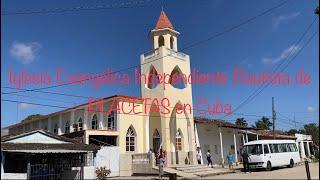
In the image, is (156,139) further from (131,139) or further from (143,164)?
(143,164)

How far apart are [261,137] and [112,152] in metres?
21.4

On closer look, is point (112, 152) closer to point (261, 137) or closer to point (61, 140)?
point (61, 140)

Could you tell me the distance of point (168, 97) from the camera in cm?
2895

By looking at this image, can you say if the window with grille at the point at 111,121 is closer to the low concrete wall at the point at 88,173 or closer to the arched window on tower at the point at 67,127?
the arched window on tower at the point at 67,127

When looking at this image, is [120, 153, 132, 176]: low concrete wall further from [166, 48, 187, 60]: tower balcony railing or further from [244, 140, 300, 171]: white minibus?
[166, 48, 187, 60]: tower balcony railing

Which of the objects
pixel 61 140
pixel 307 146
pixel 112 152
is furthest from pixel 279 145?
pixel 307 146

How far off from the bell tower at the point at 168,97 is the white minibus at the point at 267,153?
502 centimetres

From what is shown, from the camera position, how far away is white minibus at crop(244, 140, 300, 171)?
25766mm

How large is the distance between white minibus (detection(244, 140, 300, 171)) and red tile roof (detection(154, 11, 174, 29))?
1187cm

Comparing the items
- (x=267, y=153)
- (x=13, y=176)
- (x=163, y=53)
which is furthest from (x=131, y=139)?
(x=13, y=176)

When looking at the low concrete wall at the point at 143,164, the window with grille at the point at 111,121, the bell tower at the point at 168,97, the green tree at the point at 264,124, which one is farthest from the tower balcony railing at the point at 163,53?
the green tree at the point at 264,124

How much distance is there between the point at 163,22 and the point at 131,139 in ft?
34.3

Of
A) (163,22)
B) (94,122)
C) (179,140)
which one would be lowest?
(179,140)

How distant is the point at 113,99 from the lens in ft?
91.9
